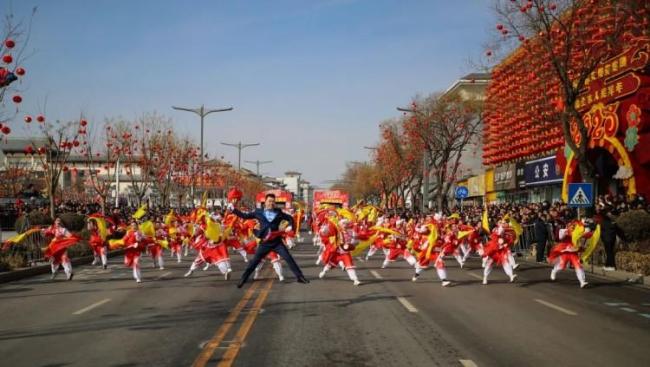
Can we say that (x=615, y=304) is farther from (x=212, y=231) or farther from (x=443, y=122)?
(x=443, y=122)

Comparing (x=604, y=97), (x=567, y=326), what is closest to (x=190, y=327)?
(x=567, y=326)

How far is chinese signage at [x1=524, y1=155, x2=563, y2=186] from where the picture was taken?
4059 centimetres

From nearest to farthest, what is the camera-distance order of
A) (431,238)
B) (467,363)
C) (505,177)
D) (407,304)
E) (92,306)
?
(467,363), (92,306), (407,304), (431,238), (505,177)

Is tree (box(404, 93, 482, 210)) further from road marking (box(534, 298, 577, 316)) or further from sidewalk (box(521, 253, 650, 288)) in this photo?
road marking (box(534, 298, 577, 316))

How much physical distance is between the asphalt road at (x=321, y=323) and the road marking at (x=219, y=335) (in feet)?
0.08

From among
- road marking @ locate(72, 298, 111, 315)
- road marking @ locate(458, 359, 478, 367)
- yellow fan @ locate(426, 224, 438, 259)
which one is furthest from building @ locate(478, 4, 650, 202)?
road marking @ locate(72, 298, 111, 315)

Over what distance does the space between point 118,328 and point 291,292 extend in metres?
4.83

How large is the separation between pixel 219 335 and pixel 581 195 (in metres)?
15.9

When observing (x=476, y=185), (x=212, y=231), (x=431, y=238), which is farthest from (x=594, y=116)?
(x=476, y=185)

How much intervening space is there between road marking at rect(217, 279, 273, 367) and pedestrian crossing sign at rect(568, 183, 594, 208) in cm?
1213

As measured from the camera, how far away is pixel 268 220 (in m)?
13.2

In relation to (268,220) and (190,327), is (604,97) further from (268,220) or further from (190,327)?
(190,327)

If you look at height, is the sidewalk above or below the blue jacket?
below

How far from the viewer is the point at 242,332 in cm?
901
